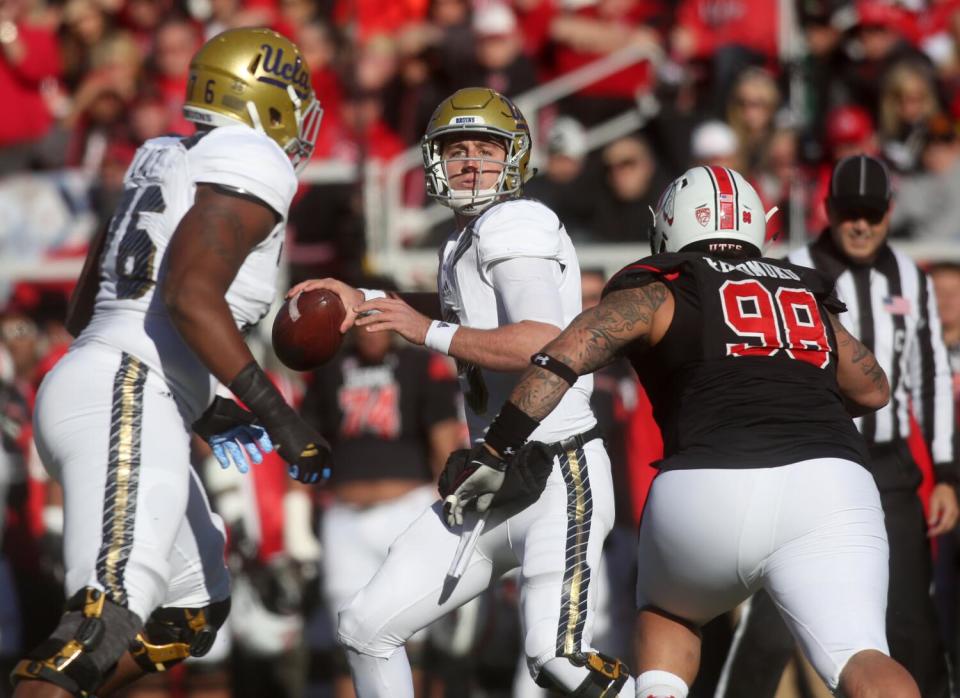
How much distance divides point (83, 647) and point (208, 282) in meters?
1.02

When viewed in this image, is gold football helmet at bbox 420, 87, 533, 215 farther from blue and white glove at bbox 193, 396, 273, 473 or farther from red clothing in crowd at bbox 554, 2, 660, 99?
red clothing in crowd at bbox 554, 2, 660, 99

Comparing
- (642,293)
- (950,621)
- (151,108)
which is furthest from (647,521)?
(151,108)

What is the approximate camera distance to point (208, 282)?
14.0 feet

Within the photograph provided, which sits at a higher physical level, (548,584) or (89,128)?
(89,128)

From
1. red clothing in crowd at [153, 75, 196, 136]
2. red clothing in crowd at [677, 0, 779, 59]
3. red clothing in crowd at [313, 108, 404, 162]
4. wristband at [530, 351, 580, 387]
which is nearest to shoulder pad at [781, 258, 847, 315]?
wristband at [530, 351, 580, 387]

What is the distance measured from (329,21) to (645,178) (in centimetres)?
308

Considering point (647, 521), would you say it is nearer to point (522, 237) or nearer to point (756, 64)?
point (522, 237)

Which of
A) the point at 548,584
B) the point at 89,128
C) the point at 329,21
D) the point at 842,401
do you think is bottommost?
the point at 548,584

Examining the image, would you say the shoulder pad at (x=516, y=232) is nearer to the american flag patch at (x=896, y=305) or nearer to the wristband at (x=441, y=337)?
the wristband at (x=441, y=337)

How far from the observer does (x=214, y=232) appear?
4348mm

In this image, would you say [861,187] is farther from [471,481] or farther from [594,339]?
[471,481]

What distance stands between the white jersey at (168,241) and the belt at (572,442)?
1.01 metres

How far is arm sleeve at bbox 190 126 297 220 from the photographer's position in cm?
445

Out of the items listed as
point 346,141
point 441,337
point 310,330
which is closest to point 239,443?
point 310,330
